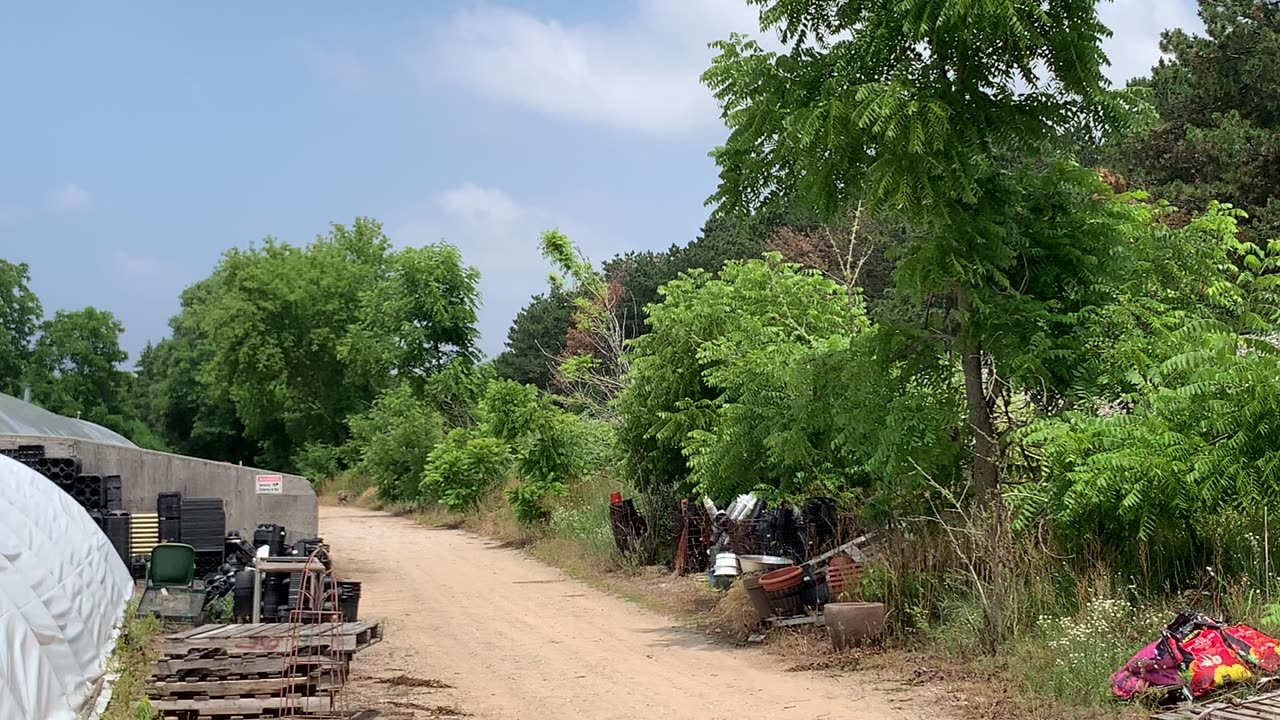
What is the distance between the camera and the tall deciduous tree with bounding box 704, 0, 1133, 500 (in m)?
10.5

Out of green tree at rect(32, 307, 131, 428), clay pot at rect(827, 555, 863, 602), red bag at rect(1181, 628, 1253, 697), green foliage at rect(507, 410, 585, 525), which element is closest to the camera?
red bag at rect(1181, 628, 1253, 697)

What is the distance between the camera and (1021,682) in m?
9.09

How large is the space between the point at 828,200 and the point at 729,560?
512cm

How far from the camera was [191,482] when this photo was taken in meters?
17.1

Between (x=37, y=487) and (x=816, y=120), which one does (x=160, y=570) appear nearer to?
(x=37, y=487)

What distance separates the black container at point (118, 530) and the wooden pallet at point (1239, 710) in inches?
454

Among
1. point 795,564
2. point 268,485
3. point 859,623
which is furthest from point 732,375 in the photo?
point 268,485

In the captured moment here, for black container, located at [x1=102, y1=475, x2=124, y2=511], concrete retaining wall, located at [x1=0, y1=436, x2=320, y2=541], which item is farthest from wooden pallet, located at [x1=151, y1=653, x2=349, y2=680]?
concrete retaining wall, located at [x1=0, y1=436, x2=320, y2=541]

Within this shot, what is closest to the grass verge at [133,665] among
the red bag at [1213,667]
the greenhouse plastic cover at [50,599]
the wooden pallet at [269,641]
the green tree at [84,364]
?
the greenhouse plastic cover at [50,599]

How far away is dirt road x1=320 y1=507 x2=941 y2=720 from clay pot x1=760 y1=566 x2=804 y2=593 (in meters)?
0.70

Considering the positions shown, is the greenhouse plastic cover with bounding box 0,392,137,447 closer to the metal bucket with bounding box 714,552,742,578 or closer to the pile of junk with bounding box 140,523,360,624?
the pile of junk with bounding box 140,523,360,624

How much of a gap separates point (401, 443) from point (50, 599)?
30575mm

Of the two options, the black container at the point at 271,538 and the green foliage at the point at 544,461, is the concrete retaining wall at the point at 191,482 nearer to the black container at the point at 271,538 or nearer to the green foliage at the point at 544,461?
the black container at the point at 271,538

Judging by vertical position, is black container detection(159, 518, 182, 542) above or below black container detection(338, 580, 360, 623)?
above
